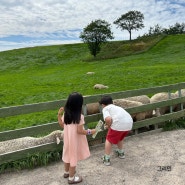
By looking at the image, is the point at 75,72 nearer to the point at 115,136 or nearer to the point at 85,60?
the point at 85,60

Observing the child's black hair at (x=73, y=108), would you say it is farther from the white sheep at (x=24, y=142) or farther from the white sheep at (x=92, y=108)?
the white sheep at (x=92, y=108)

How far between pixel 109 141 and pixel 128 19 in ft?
221

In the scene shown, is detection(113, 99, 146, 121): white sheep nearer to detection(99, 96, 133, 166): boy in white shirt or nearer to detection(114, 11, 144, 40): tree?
detection(99, 96, 133, 166): boy in white shirt

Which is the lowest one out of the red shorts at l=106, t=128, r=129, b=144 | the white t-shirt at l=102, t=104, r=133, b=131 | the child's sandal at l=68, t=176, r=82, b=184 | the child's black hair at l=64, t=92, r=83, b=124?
the child's sandal at l=68, t=176, r=82, b=184

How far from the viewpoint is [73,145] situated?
550 centimetres

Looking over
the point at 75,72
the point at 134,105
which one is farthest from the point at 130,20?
the point at 134,105

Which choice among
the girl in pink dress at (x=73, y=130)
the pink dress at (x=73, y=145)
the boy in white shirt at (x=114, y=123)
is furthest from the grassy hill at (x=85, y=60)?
the girl in pink dress at (x=73, y=130)

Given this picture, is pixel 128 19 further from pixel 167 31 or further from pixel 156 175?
pixel 156 175

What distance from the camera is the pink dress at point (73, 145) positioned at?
5492 millimetres

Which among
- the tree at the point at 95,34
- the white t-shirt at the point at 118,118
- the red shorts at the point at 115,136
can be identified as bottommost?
the red shorts at the point at 115,136

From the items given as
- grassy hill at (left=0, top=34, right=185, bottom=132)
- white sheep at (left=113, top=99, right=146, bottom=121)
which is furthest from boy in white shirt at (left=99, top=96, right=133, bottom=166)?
grassy hill at (left=0, top=34, right=185, bottom=132)

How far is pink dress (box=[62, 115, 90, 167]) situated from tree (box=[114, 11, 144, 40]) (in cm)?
6692

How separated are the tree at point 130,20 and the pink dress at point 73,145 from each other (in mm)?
66916

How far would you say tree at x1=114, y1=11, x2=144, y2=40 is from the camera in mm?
70000
